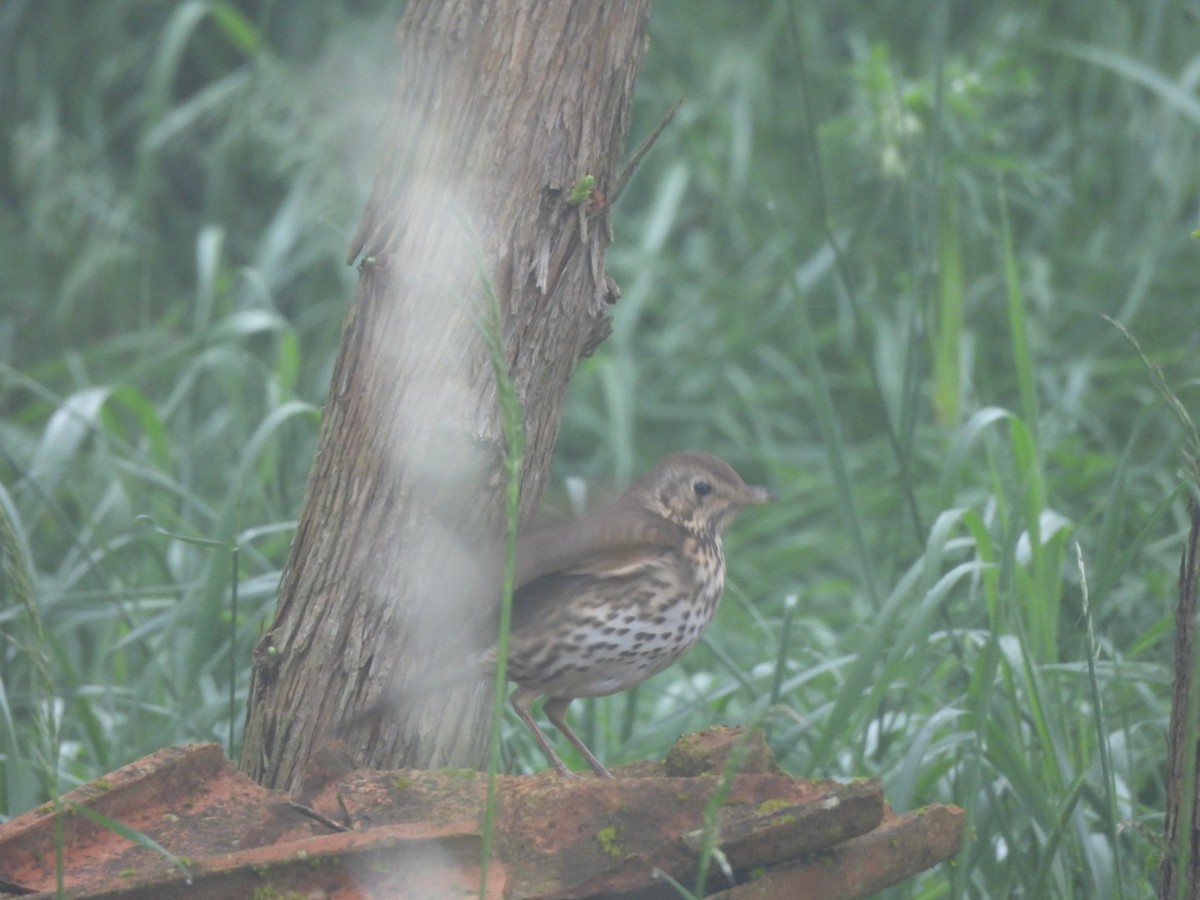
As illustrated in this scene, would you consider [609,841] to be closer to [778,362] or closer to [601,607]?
[601,607]

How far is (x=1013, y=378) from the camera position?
207 inches

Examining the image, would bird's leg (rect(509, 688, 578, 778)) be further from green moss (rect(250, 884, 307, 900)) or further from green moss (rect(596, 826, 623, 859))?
green moss (rect(250, 884, 307, 900))

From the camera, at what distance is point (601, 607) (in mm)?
2428

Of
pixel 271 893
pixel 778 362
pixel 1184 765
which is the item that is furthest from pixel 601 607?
pixel 778 362

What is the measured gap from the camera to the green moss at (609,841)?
6.47 ft

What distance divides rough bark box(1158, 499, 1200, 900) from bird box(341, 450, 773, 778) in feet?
2.53

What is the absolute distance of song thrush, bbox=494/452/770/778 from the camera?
7.94 feet

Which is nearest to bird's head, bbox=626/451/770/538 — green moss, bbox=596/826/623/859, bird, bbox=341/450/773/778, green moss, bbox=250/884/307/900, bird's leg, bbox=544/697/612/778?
bird, bbox=341/450/773/778

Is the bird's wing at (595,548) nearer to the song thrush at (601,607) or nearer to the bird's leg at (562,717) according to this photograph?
the song thrush at (601,607)

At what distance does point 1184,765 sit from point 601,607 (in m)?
0.90

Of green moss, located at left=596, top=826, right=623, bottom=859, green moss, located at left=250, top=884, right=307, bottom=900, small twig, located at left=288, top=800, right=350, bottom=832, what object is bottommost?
small twig, located at left=288, top=800, right=350, bottom=832

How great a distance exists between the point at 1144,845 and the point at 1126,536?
140 cm

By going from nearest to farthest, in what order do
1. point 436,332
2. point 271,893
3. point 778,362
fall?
1. point 271,893
2. point 436,332
3. point 778,362

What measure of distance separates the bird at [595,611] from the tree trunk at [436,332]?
2.9 inches
